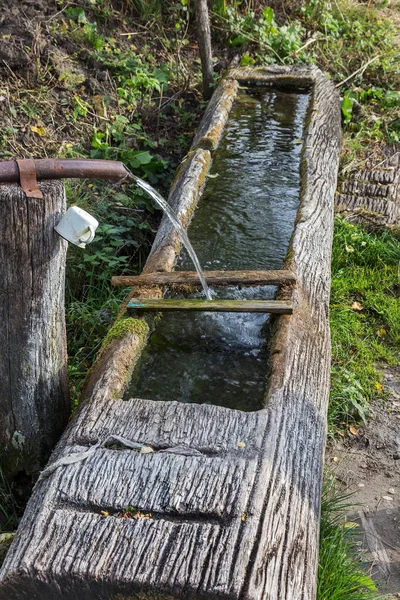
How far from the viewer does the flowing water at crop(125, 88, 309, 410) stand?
11.0 ft

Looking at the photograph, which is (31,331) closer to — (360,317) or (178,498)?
(178,498)

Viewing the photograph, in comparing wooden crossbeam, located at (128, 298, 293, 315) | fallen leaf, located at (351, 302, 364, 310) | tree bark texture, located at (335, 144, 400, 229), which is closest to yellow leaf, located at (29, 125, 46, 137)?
tree bark texture, located at (335, 144, 400, 229)

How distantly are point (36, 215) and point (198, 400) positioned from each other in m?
1.20

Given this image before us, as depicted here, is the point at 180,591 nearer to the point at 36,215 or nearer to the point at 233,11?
the point at 36,215

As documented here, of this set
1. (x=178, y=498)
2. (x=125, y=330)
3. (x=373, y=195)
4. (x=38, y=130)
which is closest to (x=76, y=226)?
(x=125, y=330)

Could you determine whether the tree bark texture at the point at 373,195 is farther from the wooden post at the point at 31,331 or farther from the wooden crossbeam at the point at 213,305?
the wooden post at the point at 31,331

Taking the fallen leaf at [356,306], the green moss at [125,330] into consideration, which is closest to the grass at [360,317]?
the fallen leaf at [356,306]

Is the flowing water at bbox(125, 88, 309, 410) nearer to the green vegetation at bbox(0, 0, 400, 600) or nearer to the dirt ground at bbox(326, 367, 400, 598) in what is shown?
the green vegetation at bbox(0, 0, 400, 600)

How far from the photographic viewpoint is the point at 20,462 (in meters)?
3.02

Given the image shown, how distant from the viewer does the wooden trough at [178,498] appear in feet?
7.02

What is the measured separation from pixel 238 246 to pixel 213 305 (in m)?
1.15

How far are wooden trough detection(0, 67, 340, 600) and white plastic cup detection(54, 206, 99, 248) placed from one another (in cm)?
68

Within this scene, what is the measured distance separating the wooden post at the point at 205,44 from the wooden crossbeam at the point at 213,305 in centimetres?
399

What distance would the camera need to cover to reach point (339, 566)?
8.98 ft
